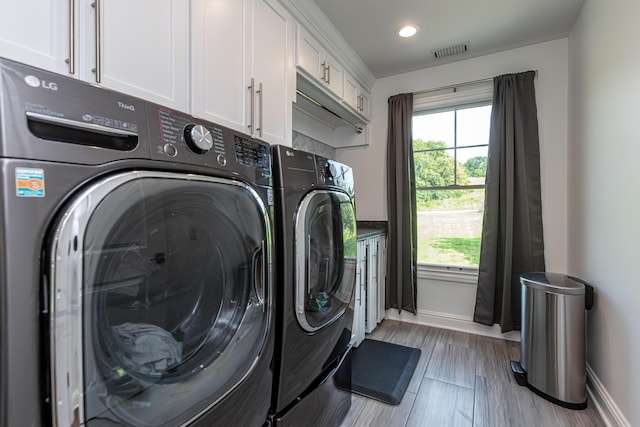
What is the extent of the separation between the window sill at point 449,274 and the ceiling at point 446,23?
203cm

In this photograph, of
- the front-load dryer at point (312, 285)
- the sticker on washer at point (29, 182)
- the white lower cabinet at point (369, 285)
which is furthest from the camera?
the white lower cabinet at point (369, 285)

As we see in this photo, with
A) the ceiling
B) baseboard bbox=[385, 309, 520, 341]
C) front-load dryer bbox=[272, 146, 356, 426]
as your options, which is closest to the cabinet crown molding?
the ceiling

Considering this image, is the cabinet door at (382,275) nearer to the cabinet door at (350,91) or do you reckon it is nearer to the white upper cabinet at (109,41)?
the cabinet door at (350,91)

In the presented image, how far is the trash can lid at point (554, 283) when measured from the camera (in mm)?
1850

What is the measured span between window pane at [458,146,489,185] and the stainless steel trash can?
1205 millimetres

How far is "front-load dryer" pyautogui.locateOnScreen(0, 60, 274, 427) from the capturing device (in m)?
0.49

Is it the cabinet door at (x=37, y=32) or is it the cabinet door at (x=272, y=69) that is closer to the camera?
the cabinet door at (x=37, y=32)

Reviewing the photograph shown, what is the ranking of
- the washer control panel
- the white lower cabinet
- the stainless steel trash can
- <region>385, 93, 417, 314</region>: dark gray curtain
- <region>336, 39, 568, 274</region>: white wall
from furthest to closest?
<region>385, 93, 417, 314</region>: dark gray curtain → <region>336, 39, 568, 274</region>: white wall → the white lower cabinet → the stainless steel trash can → the washer control panel

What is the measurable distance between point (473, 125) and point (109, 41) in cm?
294

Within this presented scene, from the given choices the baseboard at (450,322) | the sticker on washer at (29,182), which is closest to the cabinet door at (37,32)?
the sticker on washer at (29,182)

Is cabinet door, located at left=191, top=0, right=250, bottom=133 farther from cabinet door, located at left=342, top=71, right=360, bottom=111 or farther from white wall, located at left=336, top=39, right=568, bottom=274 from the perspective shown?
white wall, located at left=336, top=39, right=568, bottom=274

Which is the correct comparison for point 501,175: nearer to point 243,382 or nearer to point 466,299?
point 466,299

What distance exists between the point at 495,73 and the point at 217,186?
9.72 ft

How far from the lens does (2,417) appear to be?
48 centimetres
